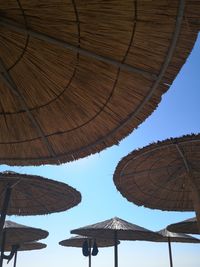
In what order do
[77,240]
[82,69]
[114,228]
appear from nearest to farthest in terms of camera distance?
[82,69] < [114,228] < [77,240]

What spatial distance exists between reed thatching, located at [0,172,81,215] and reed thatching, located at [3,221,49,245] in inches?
126

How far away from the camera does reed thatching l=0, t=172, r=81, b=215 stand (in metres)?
8.76

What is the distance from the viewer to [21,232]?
49.0 feet

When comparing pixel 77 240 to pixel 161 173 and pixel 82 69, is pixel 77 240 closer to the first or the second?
pixel 161 173

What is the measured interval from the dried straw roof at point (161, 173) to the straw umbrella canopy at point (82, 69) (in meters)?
3.48

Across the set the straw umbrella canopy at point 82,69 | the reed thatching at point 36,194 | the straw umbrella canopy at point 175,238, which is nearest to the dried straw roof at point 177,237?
the straw umbrella canopy at point 175,238

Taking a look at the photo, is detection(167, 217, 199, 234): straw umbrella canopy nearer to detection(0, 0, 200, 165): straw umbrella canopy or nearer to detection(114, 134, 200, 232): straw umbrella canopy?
detection(114, 134, 200, 232): straw umbrella canopy

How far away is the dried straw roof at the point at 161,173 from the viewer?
696 centimetres

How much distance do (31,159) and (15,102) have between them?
70 centimetres

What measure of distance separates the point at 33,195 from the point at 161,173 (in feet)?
13.1

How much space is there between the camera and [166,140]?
21.8 ft

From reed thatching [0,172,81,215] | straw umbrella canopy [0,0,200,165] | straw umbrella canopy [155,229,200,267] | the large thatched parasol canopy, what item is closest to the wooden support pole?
reed thatching [0,172,81,215]

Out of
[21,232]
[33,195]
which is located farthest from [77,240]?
[33,195]

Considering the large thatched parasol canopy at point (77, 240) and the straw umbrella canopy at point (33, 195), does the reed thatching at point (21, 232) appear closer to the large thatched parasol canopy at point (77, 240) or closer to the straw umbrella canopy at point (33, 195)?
the large thatched parasol canopy at point (77, 240)
